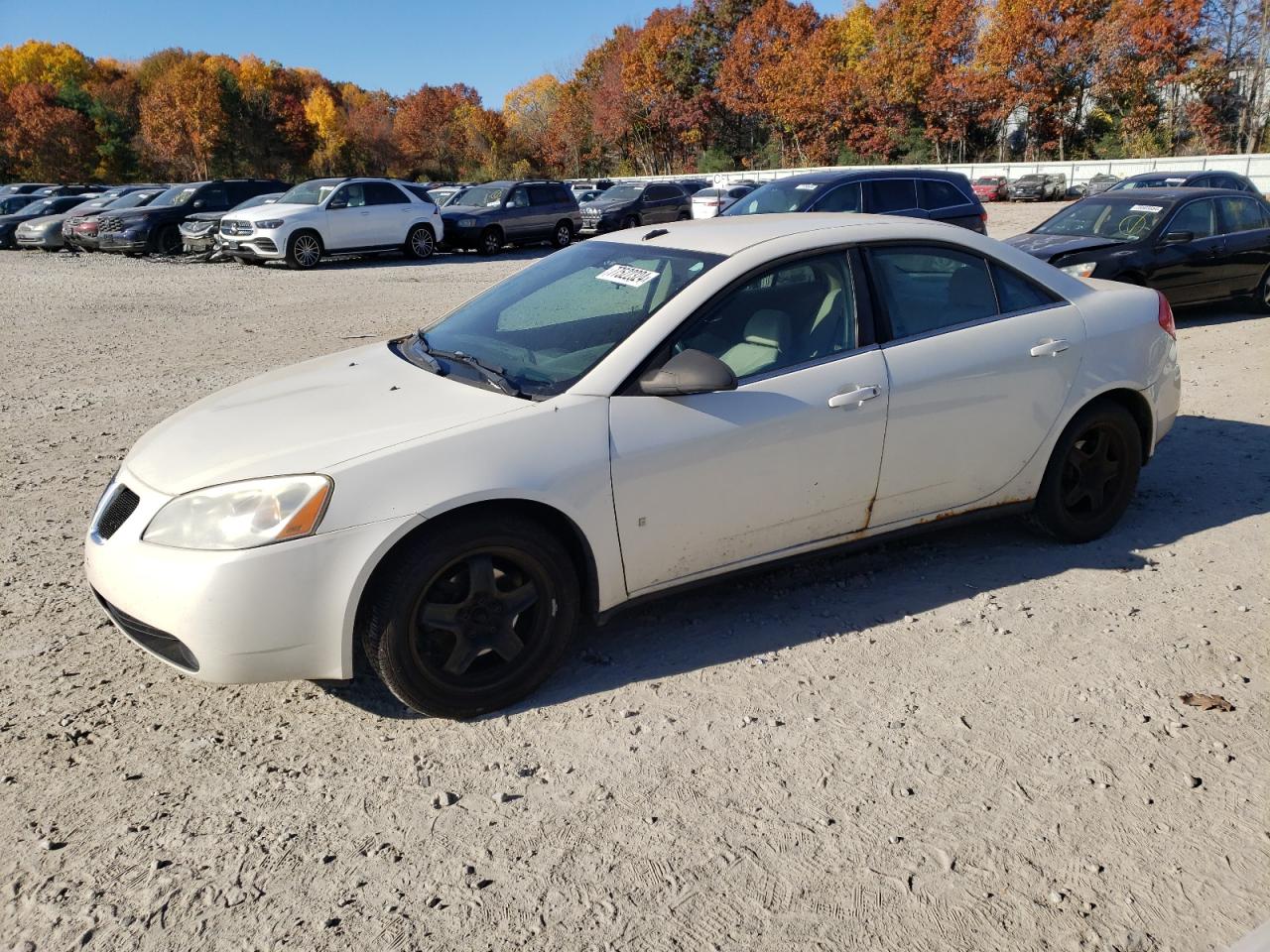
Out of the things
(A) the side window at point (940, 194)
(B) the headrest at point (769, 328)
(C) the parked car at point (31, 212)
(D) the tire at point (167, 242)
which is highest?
(C) the parked car at point (31, 212)

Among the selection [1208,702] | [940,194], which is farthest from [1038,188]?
[1208,702]

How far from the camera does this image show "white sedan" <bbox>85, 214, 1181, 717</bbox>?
10.2 ft

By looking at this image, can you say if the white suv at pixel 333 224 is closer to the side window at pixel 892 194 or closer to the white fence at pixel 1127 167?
the side window at pixel 892 194

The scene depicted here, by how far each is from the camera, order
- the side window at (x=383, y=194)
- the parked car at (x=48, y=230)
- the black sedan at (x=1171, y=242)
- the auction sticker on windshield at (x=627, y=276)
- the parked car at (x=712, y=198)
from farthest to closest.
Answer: the parked car at (x=712, y=198), the parked car at (x=48, y=230), the side window at (x=383, y=194), the black sedan at (x=1171, y=242), the auction sticker on windshield at (x=627, y=276)

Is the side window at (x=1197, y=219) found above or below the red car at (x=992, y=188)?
below

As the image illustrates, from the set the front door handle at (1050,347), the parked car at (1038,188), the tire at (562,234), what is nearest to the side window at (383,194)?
the tire at (562,234)

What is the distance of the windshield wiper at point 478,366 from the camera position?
356 cm

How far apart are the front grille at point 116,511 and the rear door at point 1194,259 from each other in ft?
33.1

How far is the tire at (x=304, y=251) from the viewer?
1950cm

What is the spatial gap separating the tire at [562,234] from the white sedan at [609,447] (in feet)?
65.1

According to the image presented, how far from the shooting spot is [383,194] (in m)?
20.9

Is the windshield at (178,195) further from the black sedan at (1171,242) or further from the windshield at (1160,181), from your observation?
the windshield at (1160,181)

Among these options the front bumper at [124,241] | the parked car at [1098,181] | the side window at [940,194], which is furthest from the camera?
the parked car at [1098,181]

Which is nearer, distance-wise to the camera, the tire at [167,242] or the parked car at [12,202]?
the tire at [167,242]
